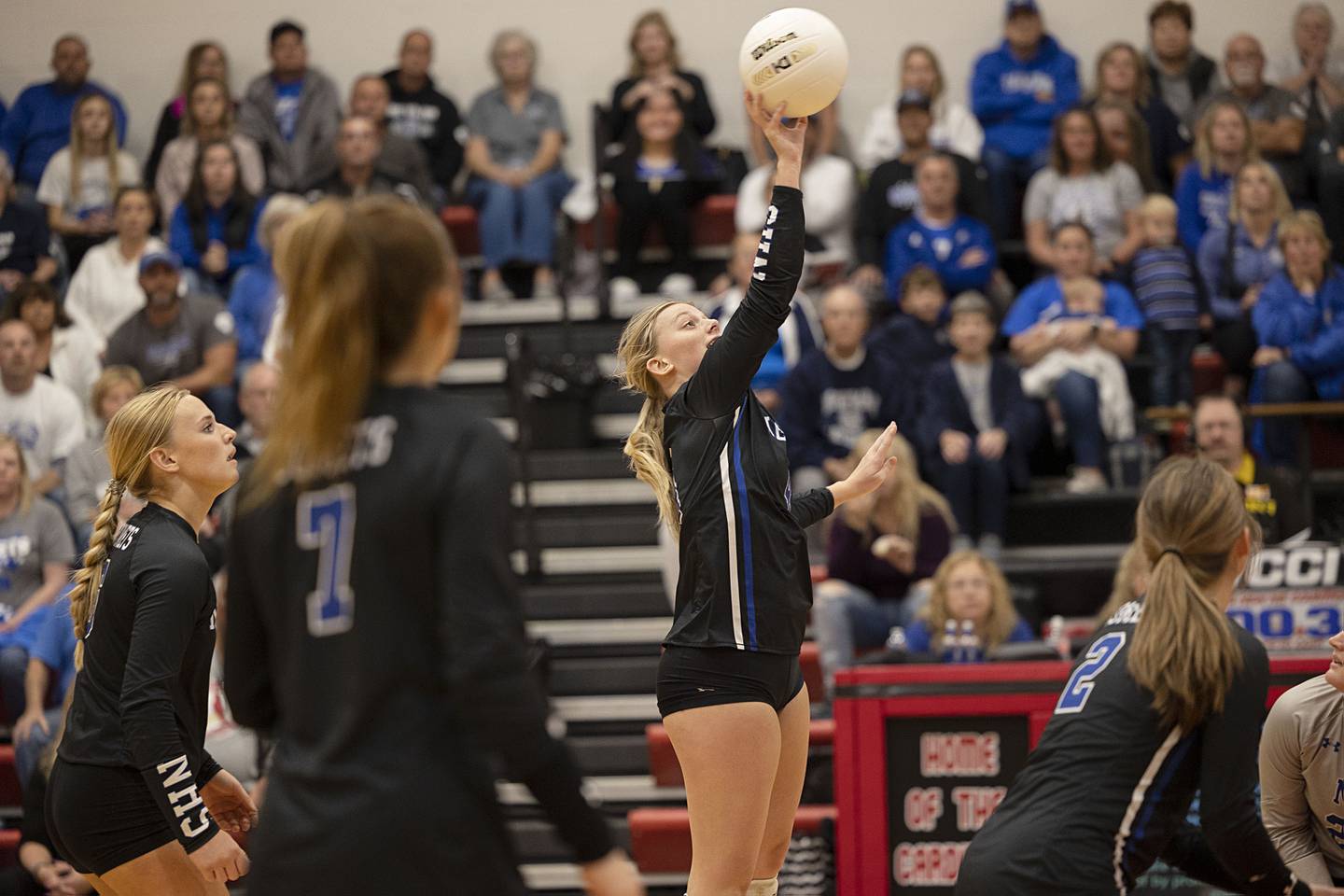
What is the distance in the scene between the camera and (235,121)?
11.6 m

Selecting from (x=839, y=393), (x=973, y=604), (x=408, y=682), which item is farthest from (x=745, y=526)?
(x=839, y=393)

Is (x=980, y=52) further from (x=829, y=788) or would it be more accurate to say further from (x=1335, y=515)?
(x=829, y=788)

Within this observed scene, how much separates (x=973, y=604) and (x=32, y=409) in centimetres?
556

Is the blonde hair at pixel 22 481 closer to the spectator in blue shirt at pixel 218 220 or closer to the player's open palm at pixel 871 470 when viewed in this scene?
the spectator in blue shirt at pixel 218 220

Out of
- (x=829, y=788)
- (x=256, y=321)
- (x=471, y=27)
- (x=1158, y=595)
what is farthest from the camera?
(x=471, y=27)

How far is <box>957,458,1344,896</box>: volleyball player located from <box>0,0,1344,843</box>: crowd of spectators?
12.8 ft

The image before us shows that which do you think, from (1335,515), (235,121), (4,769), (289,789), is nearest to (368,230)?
(289,789)

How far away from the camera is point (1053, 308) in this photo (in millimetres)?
9289

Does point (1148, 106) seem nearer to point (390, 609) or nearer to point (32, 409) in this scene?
point (32, 409)

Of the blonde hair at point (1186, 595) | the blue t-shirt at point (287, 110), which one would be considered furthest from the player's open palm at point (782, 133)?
the blue t-shirt at point (287, 110)

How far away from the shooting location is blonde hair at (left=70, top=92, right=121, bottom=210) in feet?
37.4

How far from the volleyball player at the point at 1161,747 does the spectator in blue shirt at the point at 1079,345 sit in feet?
18.4

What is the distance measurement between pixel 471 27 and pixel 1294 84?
5903 millimetres

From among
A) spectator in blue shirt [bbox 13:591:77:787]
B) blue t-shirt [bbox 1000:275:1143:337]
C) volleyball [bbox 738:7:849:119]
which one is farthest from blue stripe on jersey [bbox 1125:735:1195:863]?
blue t-shirt [bbox 1000:275:1143:337]
